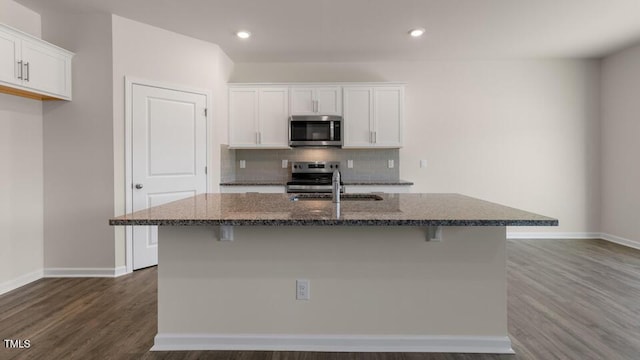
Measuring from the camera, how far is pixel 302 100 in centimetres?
461

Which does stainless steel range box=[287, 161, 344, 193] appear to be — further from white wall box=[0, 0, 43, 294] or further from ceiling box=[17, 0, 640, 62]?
white wall box=[0, 0, 43, 294]

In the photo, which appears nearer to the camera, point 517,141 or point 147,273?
point 147,273

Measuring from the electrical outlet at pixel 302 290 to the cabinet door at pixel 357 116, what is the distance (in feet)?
9.30

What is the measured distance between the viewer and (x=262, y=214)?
5.91ft

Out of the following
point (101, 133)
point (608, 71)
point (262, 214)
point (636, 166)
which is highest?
point (608, 71)

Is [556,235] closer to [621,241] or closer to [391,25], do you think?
[621,241]

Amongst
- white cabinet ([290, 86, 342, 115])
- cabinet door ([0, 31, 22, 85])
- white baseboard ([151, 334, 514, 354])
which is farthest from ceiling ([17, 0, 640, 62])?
white baseboard ([151, 334, 514, 354])

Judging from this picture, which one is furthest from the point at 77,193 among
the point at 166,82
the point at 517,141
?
the point at 517,141

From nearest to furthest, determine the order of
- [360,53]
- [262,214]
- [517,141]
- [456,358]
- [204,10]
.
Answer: [262,214] → [456,358] → [204,10] → [360,53] → [517,141]

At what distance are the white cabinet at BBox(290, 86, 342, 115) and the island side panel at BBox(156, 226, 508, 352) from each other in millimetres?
2848

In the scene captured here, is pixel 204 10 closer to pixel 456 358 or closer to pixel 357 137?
pixel 357 137

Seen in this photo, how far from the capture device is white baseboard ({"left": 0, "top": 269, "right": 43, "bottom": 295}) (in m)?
3.01

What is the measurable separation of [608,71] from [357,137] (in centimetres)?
366

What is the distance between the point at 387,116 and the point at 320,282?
121 inches
